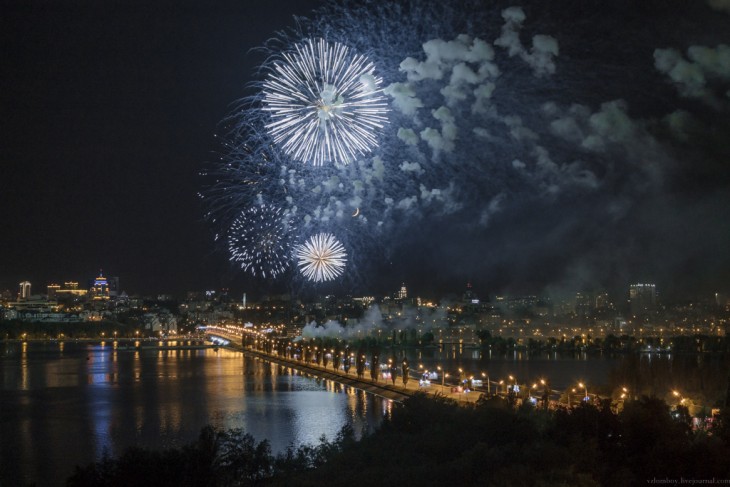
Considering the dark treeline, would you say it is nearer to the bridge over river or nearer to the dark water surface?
the dark water surface

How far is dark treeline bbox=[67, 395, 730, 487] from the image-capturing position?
705cm

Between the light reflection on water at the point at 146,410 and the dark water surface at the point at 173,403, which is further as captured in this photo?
the dark water surface at the point at 173,403

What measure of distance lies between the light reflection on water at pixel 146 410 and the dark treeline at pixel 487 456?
4.68 metres

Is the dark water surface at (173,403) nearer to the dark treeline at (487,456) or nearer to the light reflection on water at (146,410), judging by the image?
the light reflection on water at (146,410)

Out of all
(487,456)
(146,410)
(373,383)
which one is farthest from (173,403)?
(487,456)

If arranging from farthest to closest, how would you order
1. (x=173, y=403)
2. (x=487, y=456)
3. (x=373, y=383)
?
(x=373, y=383)
(x=173, y=403)
(x=487, y=456)

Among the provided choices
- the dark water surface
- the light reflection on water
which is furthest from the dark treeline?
the dark water surface

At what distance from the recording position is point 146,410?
22.2 metres

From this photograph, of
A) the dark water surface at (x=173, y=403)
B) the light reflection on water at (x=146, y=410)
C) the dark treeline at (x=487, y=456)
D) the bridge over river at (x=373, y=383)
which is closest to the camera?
the dark treeline at (x=487, y=456)

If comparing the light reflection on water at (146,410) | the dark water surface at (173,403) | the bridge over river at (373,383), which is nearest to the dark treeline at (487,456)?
the light reflection on water at (146,410)

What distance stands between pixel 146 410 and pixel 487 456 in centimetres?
1661

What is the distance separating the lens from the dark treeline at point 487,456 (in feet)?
23.1

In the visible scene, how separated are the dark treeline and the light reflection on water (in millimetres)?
4680

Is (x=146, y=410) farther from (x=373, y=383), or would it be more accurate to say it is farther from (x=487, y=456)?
(x=487, y=456)
